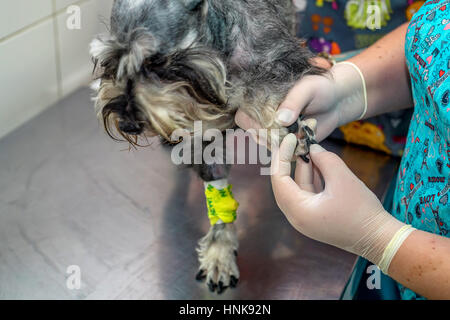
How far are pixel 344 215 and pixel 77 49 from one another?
4.36 feet

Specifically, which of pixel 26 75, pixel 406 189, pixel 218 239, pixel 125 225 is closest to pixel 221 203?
pixel 218 239

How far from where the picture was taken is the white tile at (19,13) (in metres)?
1.54

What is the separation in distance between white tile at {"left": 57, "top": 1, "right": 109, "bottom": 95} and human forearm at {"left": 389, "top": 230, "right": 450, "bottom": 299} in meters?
1.38

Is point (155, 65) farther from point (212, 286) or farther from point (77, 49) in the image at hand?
point (77, 49)

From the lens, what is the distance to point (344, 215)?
35.9 inches

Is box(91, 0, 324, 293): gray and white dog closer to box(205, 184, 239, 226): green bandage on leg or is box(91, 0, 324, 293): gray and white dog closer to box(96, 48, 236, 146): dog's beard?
box(96, 48, 236, 146): dog's beard

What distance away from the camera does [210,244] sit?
4.33 feet

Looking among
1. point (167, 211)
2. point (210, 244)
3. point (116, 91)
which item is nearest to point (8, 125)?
point (167, 211)

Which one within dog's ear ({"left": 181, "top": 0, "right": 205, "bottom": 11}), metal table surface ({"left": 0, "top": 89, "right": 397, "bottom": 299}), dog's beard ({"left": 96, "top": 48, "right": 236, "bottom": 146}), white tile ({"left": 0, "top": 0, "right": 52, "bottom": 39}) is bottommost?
Result: metal table surface ({"left": 0, "top": 89, "right": 397, "bottom": 299})

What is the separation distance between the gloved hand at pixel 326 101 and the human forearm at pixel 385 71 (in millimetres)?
26

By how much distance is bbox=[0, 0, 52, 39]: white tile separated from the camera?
1.54 metres

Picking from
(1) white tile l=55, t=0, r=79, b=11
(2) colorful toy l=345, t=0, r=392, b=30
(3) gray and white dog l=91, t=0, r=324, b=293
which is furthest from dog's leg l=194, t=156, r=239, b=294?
(1) white tile l=55, t=0, r=79, b=11

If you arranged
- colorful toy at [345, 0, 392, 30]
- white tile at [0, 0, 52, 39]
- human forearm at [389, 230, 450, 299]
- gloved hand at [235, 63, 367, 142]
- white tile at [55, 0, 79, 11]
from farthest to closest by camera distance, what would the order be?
white tile at [55, 0, 79, 11]
white tile at [0, 0, 52, 39]
colorful toy at [345, 0, 392, 30]
gloved hand at [235, 63, 367, 142]
human forearm at [389, 230, 450, 299]

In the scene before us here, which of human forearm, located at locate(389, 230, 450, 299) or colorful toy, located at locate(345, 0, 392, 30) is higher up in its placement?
colorful toy, located at locate(345, 0, 392, 30)
